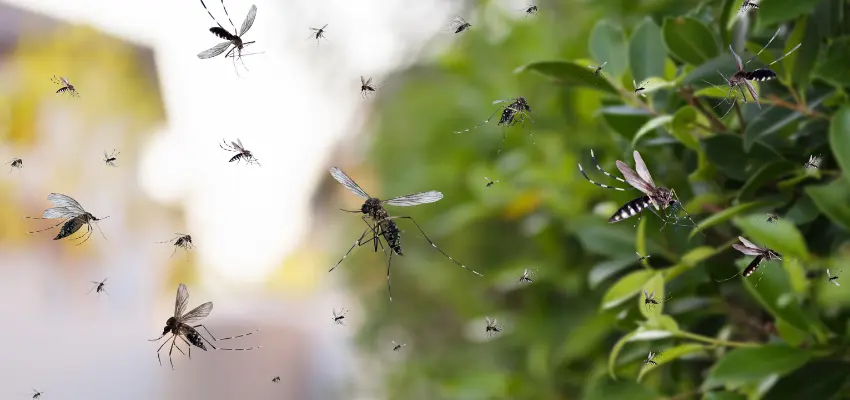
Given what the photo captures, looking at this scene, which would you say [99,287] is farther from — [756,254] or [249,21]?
[756,254]

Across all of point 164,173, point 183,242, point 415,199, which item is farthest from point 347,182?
point 164,173

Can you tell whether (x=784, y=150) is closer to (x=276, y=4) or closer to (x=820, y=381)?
(x=820, y=381)

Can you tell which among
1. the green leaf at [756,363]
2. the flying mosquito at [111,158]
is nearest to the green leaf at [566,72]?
the green leaf at [756,363]

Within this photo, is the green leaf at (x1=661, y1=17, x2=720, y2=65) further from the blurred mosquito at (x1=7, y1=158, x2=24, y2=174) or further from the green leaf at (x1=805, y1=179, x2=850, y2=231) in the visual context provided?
the blurred mosquito at (x1=7, y1=158, x2=24, y2=174)

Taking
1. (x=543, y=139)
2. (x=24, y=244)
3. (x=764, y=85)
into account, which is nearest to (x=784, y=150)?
(x=764, y=85)

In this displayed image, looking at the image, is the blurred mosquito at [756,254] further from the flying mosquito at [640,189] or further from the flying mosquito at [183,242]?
the flying mosquito at [183,242]

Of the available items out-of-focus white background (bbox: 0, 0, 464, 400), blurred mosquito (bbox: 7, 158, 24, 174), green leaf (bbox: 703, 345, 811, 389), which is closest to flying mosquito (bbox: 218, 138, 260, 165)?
out-of-focus white background (bbox: 0, 0, 464, 400)
